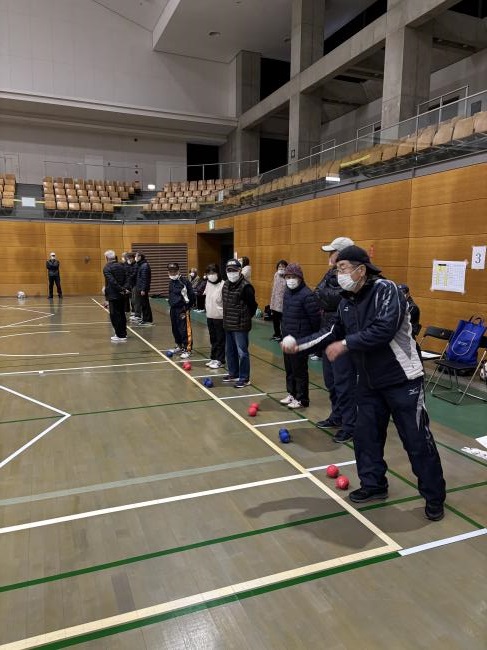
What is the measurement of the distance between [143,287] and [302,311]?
679 centimetres

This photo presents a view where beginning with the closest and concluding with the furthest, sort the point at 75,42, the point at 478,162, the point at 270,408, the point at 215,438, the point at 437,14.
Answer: the point at 215,438
the point at 270,408
the point at 478,162
the point at 437,14
the point at 75,42

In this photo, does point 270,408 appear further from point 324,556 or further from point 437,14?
point 437,14

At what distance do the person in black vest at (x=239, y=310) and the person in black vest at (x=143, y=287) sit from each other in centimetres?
516

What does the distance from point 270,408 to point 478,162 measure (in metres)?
4.79

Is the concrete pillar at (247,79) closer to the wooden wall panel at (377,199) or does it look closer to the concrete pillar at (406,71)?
the concrete pillar at (406,71)

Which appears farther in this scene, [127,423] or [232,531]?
[127,423]

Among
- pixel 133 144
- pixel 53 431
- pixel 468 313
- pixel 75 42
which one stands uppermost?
pixel 75 42

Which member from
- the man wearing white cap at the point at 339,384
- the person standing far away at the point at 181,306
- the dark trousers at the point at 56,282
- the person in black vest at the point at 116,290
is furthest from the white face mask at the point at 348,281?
the dark trousers at the point at 56,282

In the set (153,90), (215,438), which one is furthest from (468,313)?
(153,90)

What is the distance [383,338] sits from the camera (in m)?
3.06

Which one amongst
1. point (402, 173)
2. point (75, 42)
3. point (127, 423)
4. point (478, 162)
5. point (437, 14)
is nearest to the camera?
point (127, 423)

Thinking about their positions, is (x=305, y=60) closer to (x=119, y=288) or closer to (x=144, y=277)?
(x=144, y=277)

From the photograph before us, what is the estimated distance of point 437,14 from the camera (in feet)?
39.2

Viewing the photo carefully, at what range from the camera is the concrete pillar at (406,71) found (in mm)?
12664
